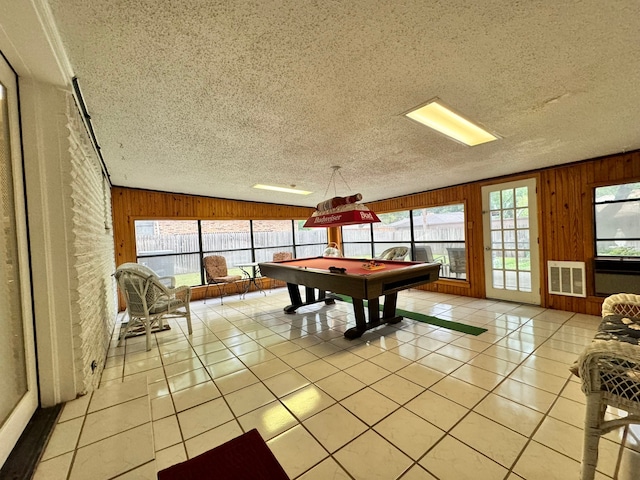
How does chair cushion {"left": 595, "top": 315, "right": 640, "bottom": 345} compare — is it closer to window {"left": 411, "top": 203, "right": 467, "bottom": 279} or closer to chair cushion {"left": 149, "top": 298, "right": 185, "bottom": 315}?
window {"left": 411, "top": 203, "right": 467, "bottom": 279}

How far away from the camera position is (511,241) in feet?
15.1

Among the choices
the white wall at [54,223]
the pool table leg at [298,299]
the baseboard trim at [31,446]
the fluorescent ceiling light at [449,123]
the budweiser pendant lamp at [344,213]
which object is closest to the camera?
the baseboard trim at [31,446]

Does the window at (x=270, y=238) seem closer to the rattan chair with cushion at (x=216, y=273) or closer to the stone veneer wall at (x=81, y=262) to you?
the rattan chair with cushion at (x=216, y=273)

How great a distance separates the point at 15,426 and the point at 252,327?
99.7 inches

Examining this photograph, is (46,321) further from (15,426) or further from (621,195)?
(621,195)

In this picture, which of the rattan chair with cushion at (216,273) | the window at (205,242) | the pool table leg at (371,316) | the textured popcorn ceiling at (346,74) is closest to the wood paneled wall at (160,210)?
the window at (205,242)

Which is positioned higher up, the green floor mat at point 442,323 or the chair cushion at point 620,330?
the chair cushion at point 620,330

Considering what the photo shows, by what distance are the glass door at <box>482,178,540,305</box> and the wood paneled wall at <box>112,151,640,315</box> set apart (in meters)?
0.10

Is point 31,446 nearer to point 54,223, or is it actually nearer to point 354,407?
point 54,223

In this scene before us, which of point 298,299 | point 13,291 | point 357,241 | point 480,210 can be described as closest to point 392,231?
point 357,241

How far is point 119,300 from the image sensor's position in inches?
202

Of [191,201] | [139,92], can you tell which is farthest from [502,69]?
[191,201]

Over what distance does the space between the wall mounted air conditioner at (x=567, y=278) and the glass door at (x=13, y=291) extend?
5884 millimetres

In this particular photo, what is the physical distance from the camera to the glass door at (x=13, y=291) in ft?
4.56
